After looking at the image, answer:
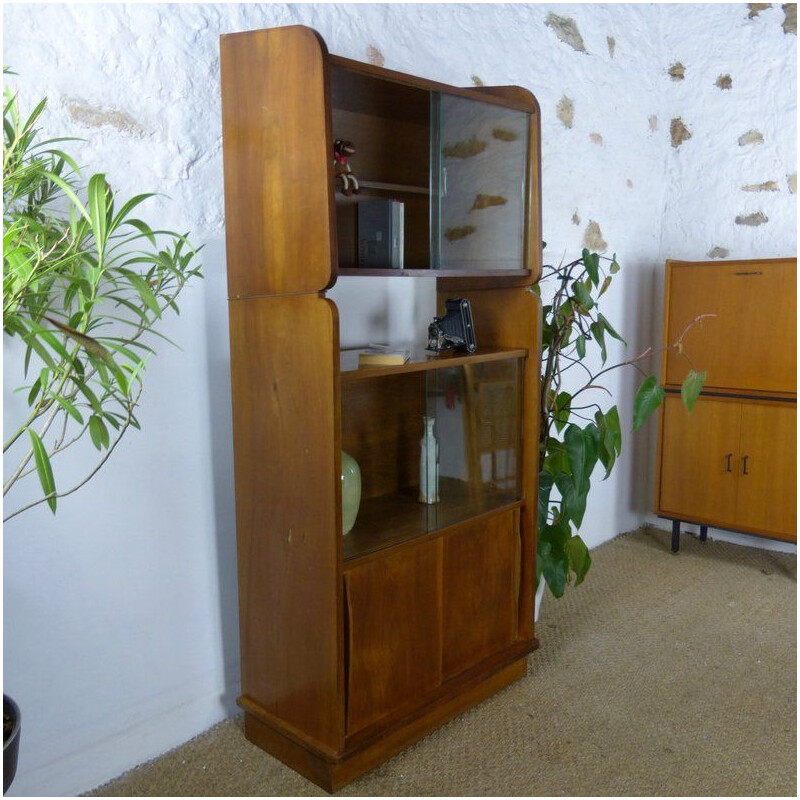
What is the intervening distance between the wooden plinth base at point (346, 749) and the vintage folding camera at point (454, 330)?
1.05 m

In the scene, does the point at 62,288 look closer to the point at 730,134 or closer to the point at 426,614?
the point at 426,614

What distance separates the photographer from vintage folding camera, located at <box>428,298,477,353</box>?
2.53m

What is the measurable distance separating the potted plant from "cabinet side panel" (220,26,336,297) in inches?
8.6

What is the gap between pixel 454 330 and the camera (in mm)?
2545

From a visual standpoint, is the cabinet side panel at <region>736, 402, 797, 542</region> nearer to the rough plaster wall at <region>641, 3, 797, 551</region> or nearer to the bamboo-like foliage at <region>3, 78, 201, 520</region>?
the rough plaster wall at <region>641, 3, 797, 551</region>

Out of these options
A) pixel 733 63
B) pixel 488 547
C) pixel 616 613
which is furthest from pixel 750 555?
pixel 733 63

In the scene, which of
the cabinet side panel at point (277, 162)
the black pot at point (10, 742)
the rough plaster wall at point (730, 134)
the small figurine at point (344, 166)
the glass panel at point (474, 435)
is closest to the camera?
the black pot at point (10, 742)

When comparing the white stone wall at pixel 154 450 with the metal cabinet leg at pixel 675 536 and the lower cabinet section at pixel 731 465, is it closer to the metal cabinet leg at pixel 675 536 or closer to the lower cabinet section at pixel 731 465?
the lower cabinet section at pixel 731 465

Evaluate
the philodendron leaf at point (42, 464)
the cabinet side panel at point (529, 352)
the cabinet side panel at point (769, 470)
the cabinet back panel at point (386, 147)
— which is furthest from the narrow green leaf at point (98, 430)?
the cabinet side panel at point (769, 470)

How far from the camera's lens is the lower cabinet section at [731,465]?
3.54 metres

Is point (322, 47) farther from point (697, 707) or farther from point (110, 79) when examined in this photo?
point (697, 707)

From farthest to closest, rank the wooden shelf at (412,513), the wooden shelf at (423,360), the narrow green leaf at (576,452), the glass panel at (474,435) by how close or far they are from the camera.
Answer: the narrow green leaf at (576,452) → the glass panel at (474,435) → the wooden shelf at (412,513) → the wooden shelf at (423,360)

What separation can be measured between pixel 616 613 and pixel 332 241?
2.08 m

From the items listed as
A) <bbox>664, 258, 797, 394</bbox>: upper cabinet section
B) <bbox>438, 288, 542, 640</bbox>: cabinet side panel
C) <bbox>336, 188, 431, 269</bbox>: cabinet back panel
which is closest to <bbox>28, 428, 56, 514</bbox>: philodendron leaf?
<bbox>336, 188, 431, 269</bbox>: cabinet back panel
